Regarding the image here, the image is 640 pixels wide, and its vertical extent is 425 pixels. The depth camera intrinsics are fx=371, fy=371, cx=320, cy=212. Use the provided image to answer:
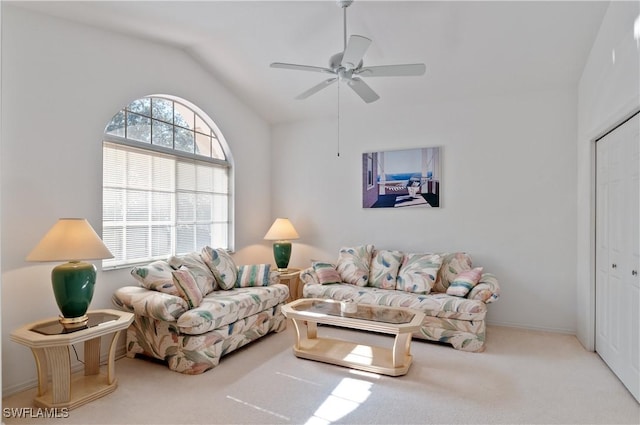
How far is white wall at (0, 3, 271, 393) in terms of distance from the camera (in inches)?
109

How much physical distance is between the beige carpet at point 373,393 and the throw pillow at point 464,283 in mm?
608

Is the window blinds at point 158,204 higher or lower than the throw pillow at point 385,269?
higher

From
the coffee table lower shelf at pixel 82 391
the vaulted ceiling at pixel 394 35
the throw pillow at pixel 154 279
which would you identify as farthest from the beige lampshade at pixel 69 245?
the vaulted ceiling at pixel 394 35

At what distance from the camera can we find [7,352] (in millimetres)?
2721

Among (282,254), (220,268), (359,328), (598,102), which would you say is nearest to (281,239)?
(282,254)

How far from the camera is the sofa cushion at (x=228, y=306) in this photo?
3043 mm

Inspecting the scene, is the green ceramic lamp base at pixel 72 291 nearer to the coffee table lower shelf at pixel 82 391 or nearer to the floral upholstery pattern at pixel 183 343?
the coffee table lower shelf at pixel 82 391

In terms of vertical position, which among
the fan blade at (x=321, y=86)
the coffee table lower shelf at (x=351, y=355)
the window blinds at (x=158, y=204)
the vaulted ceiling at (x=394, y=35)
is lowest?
the coffee table lower shelf at (x=351, y=355)

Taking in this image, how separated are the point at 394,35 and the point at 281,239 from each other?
9.34ft

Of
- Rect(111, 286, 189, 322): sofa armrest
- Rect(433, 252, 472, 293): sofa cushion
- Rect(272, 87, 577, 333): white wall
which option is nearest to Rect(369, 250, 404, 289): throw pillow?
Rect(272, 87, 577, 333): white wall

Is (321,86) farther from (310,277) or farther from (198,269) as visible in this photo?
(310,277)

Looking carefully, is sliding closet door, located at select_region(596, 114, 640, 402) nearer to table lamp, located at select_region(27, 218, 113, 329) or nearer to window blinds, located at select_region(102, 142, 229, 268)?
table lamp, located at select_region(27, 218, 113, 329)

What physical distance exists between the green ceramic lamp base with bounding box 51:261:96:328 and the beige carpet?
61 centimetres

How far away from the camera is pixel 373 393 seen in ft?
8.98
